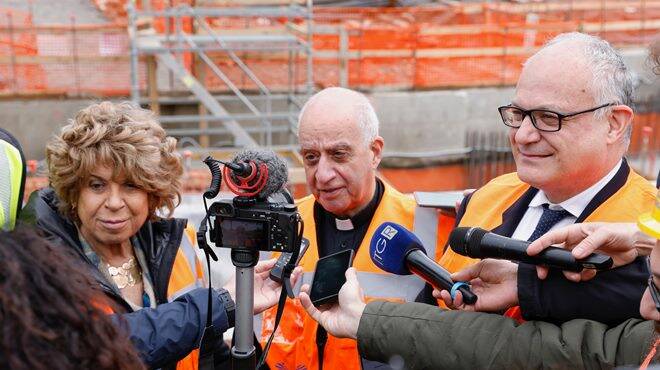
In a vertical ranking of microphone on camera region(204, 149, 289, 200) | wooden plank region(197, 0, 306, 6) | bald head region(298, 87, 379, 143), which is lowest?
microphone on camera region(204, 149, 289, 200)

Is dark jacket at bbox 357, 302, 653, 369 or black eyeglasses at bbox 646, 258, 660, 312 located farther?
dark jacket at bbox 357, 302, 653, 369

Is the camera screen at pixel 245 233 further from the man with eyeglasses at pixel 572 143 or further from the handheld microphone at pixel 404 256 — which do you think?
the man with eyeglasses at pixel 572 143

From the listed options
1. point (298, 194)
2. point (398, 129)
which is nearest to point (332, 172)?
point (298, 194)

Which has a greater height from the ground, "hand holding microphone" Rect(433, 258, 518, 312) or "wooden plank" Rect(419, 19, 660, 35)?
"wooden plank" Rect(419, 19, 660, 35)

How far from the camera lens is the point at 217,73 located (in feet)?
31.0

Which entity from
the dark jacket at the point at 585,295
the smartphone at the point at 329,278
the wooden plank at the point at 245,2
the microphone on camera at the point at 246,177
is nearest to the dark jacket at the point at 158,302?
the smartphone at the point at 329,278

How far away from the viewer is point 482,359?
6.98 feet

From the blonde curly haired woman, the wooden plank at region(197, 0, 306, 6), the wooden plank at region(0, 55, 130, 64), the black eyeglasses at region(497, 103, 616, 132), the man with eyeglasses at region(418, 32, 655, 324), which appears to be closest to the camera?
the man with eyeglasses at region(418, 32, 655, 324)

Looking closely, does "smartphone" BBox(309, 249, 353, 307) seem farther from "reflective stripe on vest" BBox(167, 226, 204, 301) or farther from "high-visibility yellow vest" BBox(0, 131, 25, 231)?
"high-visibility yellow vest" BBox(0, 131, 25, 231)

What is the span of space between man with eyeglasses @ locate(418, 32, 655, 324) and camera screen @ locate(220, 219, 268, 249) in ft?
1.90

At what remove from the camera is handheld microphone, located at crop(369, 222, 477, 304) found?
2279 mm

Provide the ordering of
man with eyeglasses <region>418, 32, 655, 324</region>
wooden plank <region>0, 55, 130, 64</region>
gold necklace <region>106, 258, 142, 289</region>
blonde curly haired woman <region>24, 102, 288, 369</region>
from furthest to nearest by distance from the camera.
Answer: wooden plank <region>0, 55, 130, 64</region> < gold necklace <region>106, 258, 142, 289</region> < blonde curly haired woman <region>24, 102, 288, 369</region> < man with eyeglasses <region>418, 32, 655, 324</region>

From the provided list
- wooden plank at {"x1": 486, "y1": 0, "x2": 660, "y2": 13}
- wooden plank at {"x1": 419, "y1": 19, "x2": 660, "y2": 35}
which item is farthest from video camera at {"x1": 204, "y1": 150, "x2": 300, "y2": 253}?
wooden plank at {"x1": 486, "y1": 0, "x2": 660, "y2": 13}

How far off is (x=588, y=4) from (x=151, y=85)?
8980 millimetres
